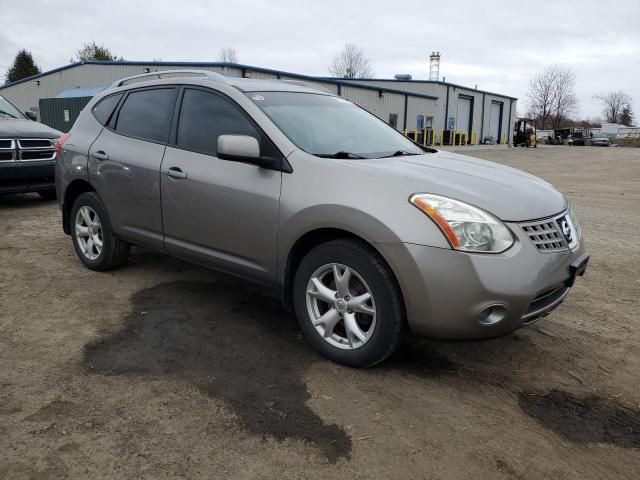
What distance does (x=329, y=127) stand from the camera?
3.87 metres

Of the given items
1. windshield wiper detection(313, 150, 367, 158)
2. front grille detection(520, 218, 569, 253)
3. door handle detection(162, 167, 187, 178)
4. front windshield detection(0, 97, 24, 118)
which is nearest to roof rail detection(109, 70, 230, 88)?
door handle detection(162, 167, 187, 178)

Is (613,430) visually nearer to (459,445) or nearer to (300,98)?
(459,445)

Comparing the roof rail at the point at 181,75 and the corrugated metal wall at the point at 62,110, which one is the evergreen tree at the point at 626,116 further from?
the roof rail at the point at 181,75

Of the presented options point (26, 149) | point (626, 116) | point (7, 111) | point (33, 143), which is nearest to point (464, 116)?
point (7, 111)

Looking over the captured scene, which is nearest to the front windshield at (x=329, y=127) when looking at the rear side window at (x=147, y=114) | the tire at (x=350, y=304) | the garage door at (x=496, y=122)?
the tire at (x=350, y=304)

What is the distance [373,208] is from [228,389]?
1.28 m

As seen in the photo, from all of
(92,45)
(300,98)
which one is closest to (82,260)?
(300,98)

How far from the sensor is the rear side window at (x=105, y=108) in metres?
4.84

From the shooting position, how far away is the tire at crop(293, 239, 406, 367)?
296cm

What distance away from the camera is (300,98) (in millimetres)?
4105

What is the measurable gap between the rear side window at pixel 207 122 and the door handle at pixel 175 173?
0.61ft

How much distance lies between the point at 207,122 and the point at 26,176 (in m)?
5.62

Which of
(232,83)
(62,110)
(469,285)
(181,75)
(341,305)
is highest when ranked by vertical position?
(62,110)

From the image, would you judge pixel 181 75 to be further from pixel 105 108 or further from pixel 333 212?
pixel 333 212
